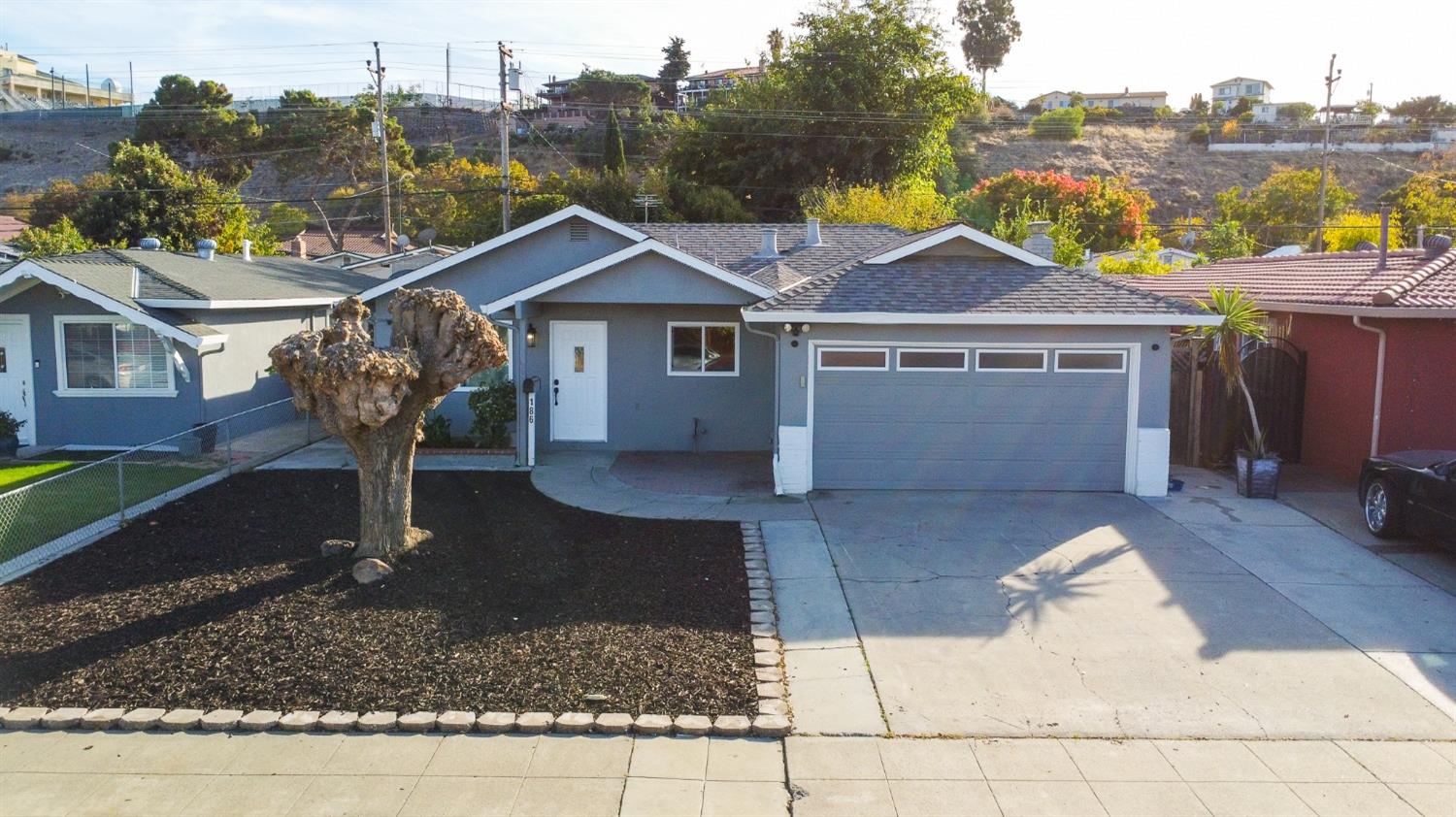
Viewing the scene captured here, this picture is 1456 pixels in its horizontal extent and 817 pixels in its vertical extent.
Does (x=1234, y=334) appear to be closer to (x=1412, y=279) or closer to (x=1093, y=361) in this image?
(x=1093, y=361)

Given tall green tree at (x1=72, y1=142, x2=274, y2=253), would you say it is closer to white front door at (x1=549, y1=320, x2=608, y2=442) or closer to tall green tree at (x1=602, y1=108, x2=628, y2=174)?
tall green tree at (x1=602, y1=108, x2=628, y2=174)

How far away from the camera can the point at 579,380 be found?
16.6 m

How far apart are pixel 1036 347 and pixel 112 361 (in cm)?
1549

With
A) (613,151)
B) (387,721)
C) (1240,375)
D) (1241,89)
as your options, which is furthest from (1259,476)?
(1241,89)

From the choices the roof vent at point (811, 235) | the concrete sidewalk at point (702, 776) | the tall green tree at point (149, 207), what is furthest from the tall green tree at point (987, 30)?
the concrete sidewalk at point (702, 776)

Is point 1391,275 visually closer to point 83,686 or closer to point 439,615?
point 439,615

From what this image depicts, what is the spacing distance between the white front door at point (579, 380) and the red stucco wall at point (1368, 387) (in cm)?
1129

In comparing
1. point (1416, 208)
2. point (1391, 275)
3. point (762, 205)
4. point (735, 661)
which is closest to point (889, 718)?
point (735, 661)

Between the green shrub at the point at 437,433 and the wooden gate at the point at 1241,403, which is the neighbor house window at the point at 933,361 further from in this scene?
the green shrub at the point at 437,433

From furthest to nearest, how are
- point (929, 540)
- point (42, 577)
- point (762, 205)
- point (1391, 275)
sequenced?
point (762, 205)
point (1391, 275)
point (929, 540)
point (42, 577)

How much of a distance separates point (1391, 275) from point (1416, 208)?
29.6 metres

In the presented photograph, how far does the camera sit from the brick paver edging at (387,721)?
6438 mm

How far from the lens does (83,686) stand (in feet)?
23.0

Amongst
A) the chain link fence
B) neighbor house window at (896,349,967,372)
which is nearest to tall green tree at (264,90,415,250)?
the chain link fence
